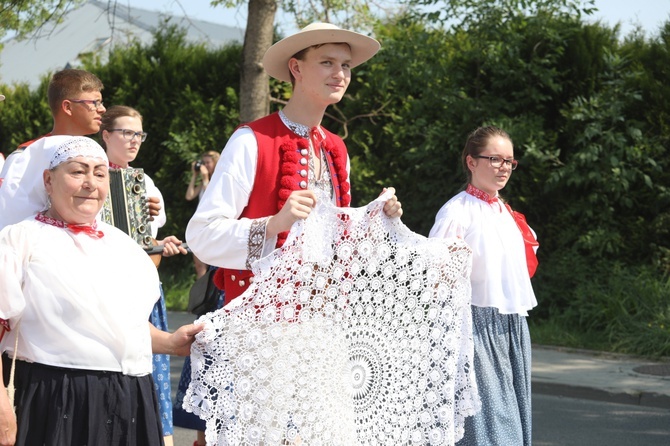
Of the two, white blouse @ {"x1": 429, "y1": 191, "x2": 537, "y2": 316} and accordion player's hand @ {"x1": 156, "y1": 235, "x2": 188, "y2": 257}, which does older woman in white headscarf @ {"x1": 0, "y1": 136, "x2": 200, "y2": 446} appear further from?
accordion player's hand @ {"x1": 156, "y1": 235, "x2": 188, "y2": 257}

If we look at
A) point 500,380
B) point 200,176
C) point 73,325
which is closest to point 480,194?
point 500,380

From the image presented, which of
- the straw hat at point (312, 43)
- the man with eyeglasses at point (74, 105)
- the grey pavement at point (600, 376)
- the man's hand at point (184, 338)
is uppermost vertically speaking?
the straw hat at point (312, 43)

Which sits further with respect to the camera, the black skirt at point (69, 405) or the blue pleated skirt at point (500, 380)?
the blue pleated skirt at point (500, 380)

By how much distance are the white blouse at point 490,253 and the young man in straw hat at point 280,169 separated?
120 cm

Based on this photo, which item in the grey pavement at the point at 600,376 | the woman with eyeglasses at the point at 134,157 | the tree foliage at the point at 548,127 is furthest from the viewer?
the tree foliage at the point at 548,127

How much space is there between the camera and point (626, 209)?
35.6 feet

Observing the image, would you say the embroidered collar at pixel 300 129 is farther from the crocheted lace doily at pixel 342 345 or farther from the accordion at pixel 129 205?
the accordion at pixel 129 205

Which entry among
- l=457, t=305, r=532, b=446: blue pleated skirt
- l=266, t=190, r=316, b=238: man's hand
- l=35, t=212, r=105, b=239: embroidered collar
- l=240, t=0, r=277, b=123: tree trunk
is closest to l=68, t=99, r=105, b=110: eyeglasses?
l=35, t=212, r=105, b=239: embroidered collar

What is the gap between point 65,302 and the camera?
3.33 metres

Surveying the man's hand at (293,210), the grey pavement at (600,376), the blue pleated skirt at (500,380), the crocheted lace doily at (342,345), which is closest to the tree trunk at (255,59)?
the grey pavement at (600,376)

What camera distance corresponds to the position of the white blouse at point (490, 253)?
5.25 metres

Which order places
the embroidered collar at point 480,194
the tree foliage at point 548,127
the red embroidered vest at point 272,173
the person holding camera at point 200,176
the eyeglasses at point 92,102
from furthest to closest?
the person holding camera at point 200,176 < the tree foliage at point 548,127 < the embroidered collar at point 480,194 < the eyeglasses at point 92,102 < the red embroidered vest at point 272,173

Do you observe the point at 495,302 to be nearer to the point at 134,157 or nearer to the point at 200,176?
the point at 134,157

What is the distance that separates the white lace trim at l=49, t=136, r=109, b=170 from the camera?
139 inches
